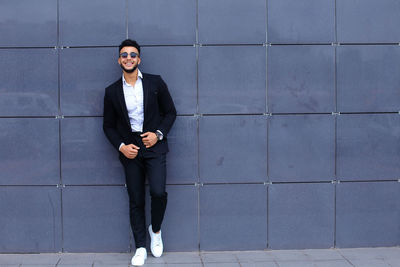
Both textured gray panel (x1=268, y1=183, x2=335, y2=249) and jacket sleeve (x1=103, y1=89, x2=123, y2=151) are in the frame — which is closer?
jacket sleeve (x1=103, y1=89, x2=123, y2=151)

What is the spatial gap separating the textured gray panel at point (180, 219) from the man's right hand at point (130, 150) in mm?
558

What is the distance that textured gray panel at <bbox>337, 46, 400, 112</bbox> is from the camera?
224 inches

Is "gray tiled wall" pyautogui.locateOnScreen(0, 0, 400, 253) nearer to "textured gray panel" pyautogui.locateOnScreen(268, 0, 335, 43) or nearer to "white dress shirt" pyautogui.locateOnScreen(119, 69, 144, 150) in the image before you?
"textured gray panel" pyautogui.locateOnScreen(268, 0, 335, 43)

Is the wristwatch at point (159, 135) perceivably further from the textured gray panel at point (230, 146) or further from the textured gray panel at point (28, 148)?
the textured gray panel at point (28, 148)

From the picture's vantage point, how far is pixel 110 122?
17.8 feet

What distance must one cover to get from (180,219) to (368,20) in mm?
2930

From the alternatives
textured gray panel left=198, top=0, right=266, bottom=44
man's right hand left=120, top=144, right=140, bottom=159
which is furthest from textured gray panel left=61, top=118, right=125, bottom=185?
textured gray panel left=198, top=0, right=266, bottom=44

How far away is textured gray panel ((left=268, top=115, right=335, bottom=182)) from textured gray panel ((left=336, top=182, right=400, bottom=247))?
0.35m

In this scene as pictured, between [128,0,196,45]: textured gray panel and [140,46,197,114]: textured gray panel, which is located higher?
[128,0,196,45]: textured gray panel

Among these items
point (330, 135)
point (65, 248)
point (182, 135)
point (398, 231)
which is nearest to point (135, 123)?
point (182, 135)

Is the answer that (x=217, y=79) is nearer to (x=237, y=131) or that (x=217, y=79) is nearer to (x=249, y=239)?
(x=237, y=131)

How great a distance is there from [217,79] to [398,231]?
2.59m

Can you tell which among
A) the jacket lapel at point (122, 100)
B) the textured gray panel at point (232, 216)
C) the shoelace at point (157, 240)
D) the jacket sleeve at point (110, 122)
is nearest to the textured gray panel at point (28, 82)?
the jacket sleeve at point (110, 122)

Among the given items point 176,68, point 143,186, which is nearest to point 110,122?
point 143,186
